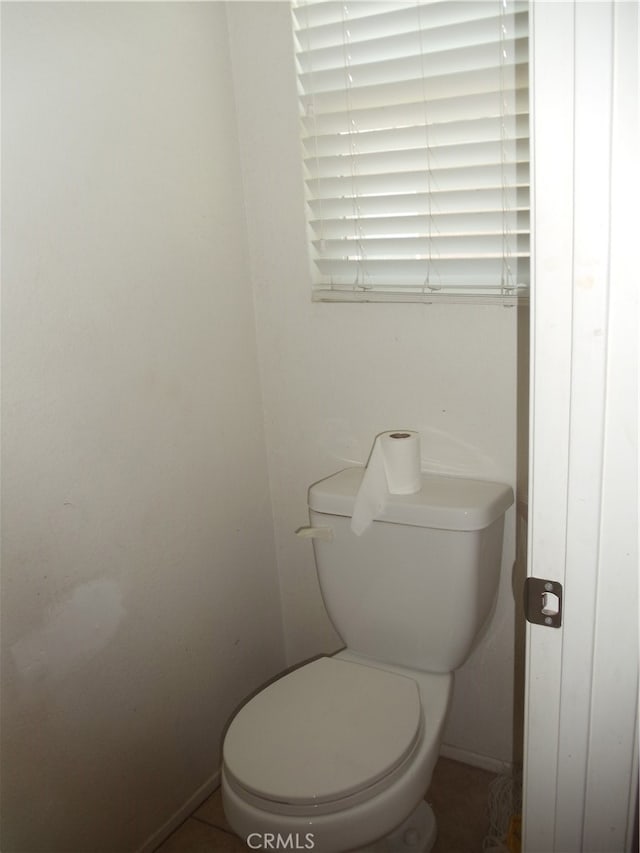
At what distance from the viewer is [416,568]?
1.39 m

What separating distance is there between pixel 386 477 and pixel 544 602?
0.68 meters

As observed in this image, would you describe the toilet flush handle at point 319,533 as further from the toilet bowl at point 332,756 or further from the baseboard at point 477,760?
the baseboard at point 477,760

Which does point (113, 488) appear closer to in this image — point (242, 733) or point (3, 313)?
point (3, 313)

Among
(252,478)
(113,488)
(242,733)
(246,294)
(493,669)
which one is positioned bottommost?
(493,669)

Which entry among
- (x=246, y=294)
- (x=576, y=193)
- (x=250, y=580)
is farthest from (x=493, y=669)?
(x=576, y=193)

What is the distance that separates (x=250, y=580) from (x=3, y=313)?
91 cm

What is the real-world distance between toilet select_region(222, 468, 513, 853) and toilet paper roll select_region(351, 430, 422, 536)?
0.06ft

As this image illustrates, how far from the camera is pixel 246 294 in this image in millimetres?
1659

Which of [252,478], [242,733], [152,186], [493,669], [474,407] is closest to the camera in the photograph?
[242,733]

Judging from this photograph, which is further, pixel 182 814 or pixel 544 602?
pixel 182 814

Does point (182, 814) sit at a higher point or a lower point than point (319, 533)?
lower

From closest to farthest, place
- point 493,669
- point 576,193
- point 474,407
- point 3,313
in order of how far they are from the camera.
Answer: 1. point 576,193
2. point 3,313
3. point 474,407
4. point 493,669

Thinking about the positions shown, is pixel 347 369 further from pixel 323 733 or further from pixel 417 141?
pixel 323 733

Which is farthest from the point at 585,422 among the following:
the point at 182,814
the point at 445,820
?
the point at 182,814
